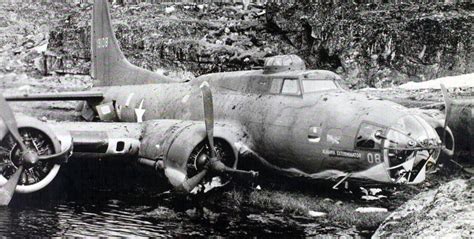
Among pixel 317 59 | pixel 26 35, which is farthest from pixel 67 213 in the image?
pixel 26 35

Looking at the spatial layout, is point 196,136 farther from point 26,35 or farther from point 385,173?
point 26,35

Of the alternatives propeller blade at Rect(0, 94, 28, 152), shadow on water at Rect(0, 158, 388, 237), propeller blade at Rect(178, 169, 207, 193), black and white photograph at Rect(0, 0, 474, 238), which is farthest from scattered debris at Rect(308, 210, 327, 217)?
propeller blade at Rect(0, 94, 28, 152)

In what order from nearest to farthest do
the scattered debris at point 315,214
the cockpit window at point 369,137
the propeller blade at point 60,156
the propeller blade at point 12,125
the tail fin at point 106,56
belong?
the cockpit window at point 369,137, the scattered debris at point 315,214, the propeller blade at point 12,125, the propeller blade at point 60,156, the tail fin at point 106,56

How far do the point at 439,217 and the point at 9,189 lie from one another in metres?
7.45

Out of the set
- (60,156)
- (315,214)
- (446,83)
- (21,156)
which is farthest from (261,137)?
(446,83)

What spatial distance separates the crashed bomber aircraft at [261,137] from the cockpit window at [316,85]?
0.02m

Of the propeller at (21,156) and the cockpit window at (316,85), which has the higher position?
the cockpit window at (316,85)

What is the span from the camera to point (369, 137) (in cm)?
869

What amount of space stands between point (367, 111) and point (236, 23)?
84.7ft

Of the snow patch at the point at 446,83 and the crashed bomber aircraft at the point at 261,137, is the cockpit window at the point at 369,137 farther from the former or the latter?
the snow patch at the point at 446,83

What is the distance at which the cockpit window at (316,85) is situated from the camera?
33.4 ft

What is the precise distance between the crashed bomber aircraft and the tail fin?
5.61m

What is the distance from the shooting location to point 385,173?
339 inches

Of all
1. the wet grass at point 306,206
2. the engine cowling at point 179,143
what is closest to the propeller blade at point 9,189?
the engine cowling at point 179,143
